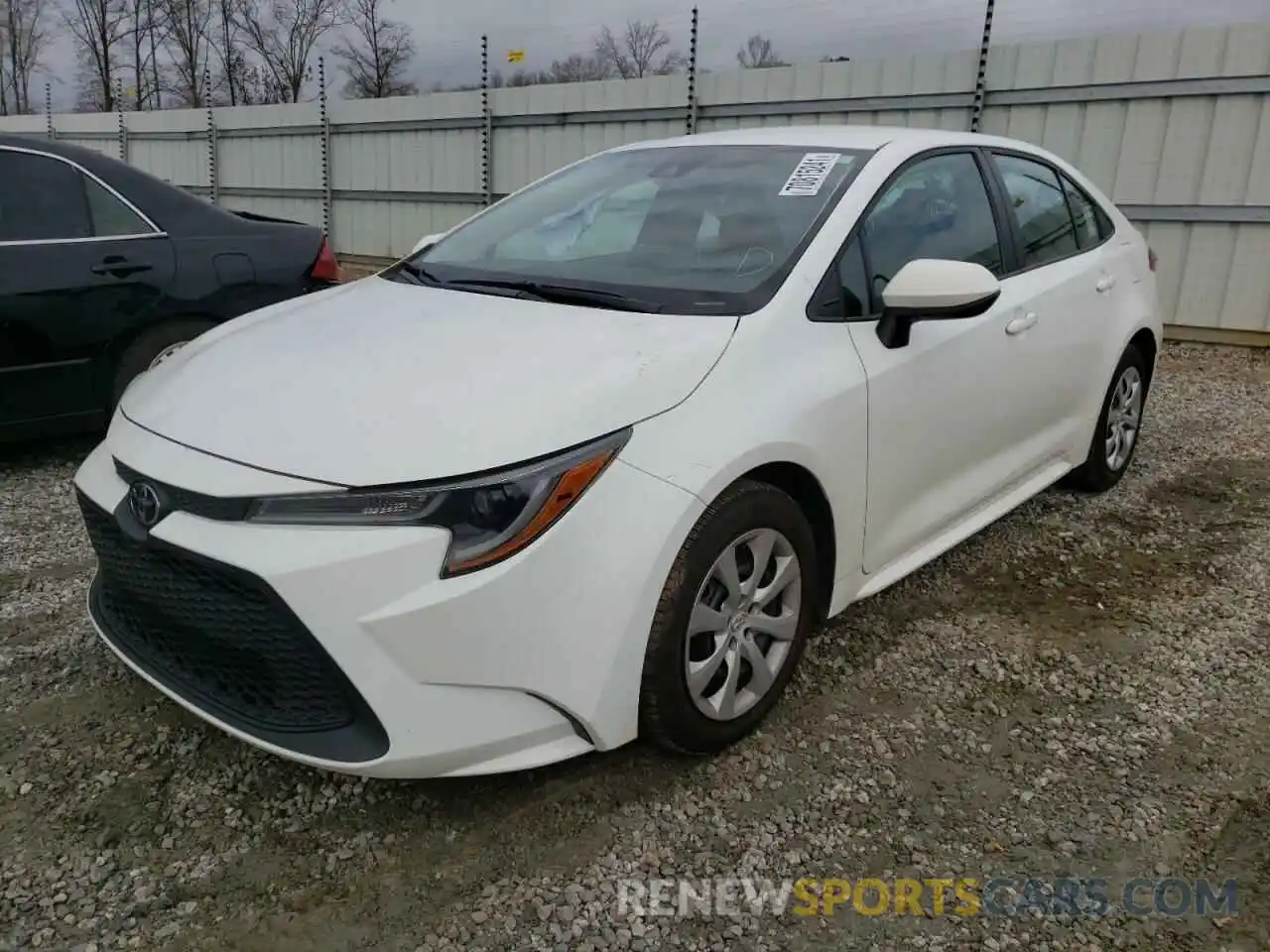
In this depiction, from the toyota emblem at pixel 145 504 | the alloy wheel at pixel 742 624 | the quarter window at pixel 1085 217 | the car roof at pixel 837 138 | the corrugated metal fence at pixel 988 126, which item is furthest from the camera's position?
the corrugated metal fence at pixel 988 126

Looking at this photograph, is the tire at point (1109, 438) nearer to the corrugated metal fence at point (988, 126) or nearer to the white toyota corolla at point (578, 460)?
the white toyota corolla at point (578, 460)

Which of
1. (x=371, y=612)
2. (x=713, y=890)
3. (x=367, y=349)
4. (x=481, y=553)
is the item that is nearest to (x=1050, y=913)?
(x=713, y=890)

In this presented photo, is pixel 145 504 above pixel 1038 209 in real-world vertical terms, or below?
below

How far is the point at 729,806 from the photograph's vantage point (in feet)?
7.86

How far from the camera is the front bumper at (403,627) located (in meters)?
1.98

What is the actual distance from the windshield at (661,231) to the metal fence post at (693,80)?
6649mm

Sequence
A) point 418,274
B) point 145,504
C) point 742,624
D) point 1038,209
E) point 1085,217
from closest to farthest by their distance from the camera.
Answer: point 145,504, point 742,624, point 418,274, point 1038,209, point 1085,217

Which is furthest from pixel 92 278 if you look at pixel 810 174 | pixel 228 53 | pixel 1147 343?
pixel 228 53

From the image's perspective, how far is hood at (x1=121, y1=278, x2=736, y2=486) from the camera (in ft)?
6.86

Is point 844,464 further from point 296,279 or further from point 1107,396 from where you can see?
point 296,279

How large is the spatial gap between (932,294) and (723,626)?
1.05m

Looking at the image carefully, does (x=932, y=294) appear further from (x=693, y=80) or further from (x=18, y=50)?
(x=18, y=50)

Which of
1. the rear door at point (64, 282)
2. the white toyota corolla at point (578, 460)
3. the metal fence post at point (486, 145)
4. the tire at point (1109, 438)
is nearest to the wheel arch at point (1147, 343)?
the tire at point (1109, 438)

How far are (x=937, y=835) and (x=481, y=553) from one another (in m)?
1.22
